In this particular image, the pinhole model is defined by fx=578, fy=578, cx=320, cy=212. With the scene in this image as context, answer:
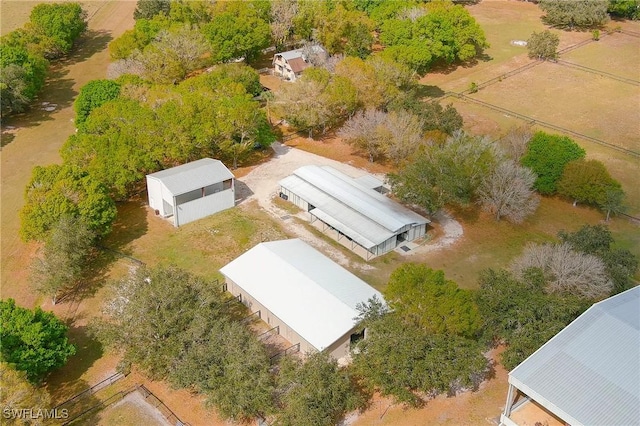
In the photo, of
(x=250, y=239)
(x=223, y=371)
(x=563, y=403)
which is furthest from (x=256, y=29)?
(x=563, y=403)

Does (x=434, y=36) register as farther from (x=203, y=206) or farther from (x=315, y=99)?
(x=203, y=206)

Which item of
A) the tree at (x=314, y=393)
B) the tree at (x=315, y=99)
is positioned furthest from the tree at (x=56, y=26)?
the tree at (x=314, y=393)

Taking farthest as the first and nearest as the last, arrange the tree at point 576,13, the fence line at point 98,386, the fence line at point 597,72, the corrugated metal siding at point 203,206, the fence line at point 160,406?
the tree at point 576,13, the fence line at point 597,72, the corrugated metal siding at point 203,206, the fence line at point 98,386, the fence line at point 160,406

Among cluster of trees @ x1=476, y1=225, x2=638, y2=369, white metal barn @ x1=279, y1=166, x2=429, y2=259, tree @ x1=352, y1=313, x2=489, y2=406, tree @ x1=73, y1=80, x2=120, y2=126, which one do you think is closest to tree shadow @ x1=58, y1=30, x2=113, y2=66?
tree @ x1=73, y1=80, x2=120, y2=126

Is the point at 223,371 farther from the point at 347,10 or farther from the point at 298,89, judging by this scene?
the point at 347,10

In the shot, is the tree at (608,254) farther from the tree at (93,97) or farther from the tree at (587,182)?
the tree at (93,97)

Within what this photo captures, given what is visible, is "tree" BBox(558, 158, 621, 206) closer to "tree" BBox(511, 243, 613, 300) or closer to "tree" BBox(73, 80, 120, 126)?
"tree" BBox(511, 243, 613, 300)
